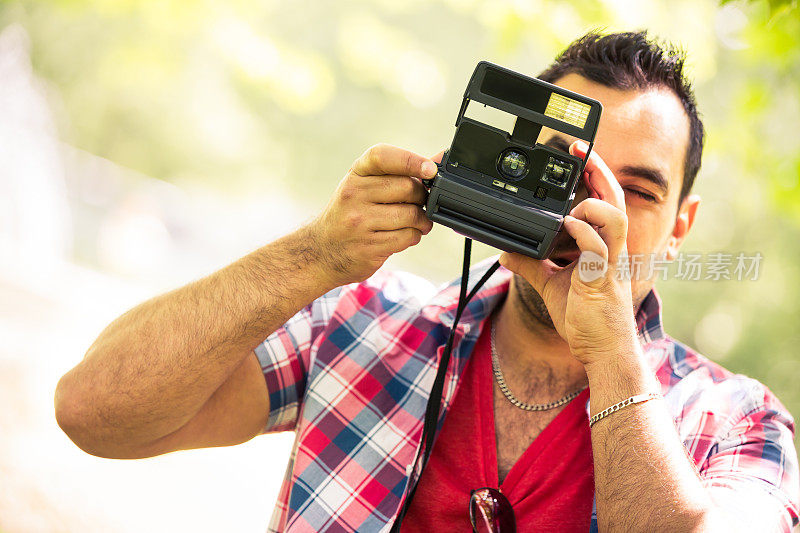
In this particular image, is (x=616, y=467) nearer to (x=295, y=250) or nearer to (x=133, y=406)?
(x=295, y=250)

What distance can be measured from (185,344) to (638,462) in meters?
1.22

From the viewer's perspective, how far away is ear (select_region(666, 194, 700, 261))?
2557mm

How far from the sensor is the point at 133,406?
78.8 inches

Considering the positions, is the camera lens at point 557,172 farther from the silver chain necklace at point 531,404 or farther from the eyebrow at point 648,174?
the silver chain necklace at point 531,404

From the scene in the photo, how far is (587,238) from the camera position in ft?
5.89

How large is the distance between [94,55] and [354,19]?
7.08 m

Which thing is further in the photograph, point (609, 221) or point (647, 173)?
point (647, 173)

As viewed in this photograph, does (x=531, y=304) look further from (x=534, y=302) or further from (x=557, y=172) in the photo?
(x=557, y=172)

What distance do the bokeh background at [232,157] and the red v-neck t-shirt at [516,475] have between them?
845 millimetres

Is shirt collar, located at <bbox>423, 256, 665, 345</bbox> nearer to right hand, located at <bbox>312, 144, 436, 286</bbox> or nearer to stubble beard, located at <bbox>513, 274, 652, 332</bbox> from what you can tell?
stubble beard, located at <bbox>513, 274, 652, 332</bbox>

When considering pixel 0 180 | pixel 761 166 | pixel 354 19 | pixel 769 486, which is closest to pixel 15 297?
pixel 0 180

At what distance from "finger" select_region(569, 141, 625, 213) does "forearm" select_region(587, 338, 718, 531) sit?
1.27 feet

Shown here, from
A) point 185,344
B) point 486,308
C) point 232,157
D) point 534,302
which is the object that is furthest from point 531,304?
point 232,157

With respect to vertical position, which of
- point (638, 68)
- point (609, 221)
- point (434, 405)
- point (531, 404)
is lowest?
point (434, 405)
